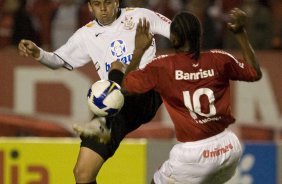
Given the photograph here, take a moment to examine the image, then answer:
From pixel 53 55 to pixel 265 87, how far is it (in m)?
4.77

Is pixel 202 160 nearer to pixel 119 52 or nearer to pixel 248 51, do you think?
pixel 248 51

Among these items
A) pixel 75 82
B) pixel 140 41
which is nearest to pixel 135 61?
pixel 140 41

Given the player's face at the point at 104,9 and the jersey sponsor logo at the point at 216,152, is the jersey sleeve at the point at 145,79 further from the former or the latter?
the player's face at the point at 104,9

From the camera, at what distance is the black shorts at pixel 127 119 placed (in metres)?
7.56

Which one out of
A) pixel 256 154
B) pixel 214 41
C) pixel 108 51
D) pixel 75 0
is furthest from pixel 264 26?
pixel 108 51

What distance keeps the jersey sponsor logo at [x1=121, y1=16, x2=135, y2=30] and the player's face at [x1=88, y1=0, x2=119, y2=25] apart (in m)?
0.09

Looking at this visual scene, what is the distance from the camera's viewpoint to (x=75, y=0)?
40.9 ft

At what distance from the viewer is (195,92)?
6.98 m

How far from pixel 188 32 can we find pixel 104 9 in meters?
1.10

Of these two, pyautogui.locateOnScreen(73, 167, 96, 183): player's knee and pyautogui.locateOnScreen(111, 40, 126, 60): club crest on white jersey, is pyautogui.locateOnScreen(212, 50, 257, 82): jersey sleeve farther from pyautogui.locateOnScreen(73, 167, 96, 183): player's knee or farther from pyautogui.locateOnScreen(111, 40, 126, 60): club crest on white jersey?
pyautogui.locateOnScreen(73, 167, 96, 183): player's knee

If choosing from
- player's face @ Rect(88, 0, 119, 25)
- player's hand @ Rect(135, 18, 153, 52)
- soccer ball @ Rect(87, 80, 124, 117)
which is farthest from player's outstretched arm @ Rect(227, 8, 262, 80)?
player's face @ Rect(88, 0, 119, 25)

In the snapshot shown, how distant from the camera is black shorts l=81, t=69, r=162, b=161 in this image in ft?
24.8

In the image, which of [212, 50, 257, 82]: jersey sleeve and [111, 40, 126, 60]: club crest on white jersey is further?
[111, 40, 126, 60]: club crest on white jersey

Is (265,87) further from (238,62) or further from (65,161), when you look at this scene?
(238,62)
